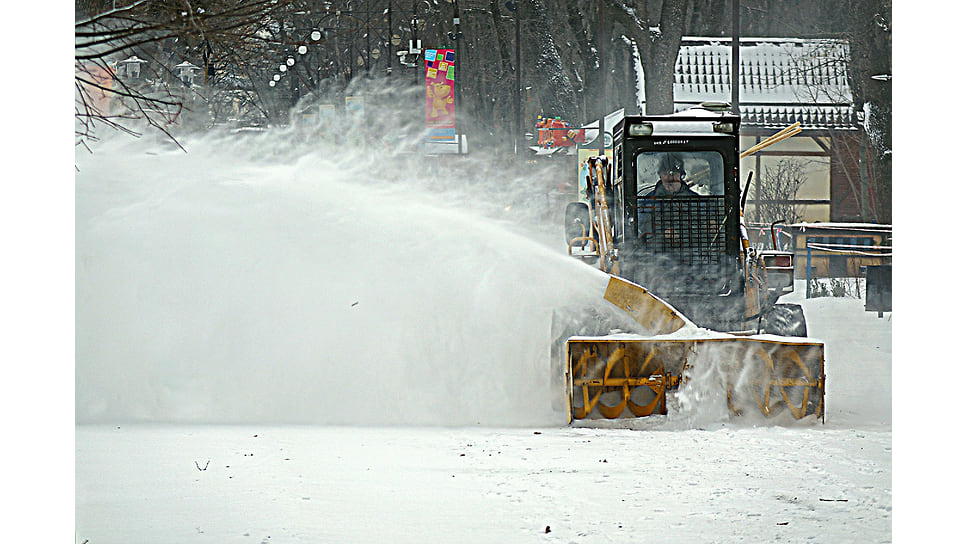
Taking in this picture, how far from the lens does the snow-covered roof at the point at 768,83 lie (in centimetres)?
2598

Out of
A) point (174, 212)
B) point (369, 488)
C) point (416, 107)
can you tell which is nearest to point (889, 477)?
point (369, 488)

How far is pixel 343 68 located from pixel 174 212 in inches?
702

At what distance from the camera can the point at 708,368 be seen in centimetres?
730

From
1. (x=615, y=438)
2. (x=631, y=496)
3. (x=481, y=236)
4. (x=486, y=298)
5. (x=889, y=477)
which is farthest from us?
(x=481, y=236)

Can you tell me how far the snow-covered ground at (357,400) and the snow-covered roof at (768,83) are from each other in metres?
17.2

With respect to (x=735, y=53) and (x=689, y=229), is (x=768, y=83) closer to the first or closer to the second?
(x=735, y=53)

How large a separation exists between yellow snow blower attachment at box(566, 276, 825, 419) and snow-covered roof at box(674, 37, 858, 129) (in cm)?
1979

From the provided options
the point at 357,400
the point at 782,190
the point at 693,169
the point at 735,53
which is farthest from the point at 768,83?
the point at 357,400

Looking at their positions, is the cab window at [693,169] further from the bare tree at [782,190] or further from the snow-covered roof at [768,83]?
the snow-covered roof at [768,83]

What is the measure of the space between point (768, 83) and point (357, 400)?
71.6ft

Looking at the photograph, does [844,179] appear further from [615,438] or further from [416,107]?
[615,438]

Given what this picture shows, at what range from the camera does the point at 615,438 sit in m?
6.97

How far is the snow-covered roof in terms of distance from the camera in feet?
85.3

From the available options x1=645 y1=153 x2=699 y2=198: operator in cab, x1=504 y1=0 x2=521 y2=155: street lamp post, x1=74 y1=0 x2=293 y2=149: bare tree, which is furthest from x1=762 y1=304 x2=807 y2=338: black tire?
x1=504 y1=0 x2=521 y2=155: street lamp post
